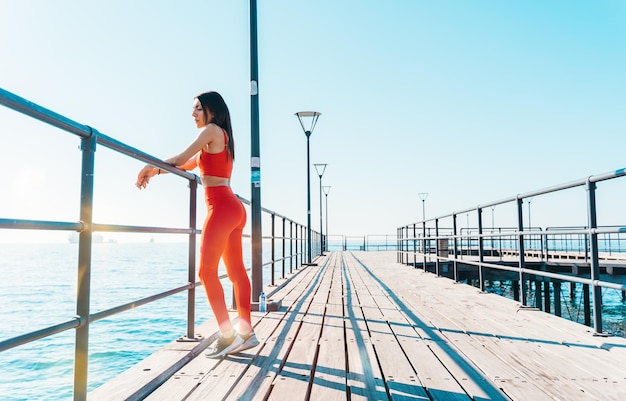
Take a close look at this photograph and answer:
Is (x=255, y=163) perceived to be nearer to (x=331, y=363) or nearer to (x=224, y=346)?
(x=224, y=346)

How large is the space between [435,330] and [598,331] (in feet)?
3.69

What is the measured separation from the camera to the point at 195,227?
302cm

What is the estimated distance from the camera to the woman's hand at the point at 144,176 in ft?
7.76

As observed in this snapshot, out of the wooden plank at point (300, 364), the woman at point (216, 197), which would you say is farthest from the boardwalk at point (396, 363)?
the woman at point (216, 197)

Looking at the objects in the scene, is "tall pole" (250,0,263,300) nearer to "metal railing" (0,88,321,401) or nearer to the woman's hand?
the woman's hand

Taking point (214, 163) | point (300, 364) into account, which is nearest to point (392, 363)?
point (300, 364)

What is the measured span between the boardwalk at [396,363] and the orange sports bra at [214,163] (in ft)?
3.54

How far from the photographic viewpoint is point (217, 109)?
8.55 feet

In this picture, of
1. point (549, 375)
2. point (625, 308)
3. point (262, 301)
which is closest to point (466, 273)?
point (625, 308)

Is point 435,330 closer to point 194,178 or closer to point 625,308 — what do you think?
point 194,178

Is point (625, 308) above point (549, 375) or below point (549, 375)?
below

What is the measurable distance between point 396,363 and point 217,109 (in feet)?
5.90

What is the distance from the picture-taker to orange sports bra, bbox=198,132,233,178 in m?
2.57

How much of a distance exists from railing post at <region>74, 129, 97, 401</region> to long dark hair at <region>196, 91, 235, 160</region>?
917 millimetres
